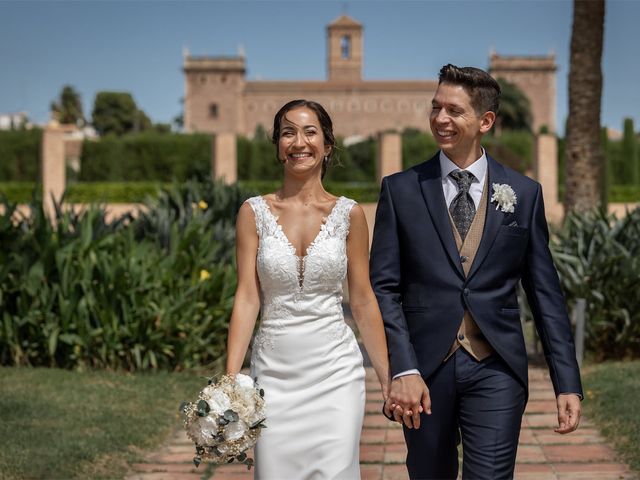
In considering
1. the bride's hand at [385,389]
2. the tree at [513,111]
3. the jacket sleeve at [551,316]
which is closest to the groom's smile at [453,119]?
the jacket sleeve at [551,316]

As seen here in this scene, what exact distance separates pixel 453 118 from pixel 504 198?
310 millimetres

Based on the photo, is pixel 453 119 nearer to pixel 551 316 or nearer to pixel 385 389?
pixel 551 316

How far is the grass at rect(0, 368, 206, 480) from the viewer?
4.83m

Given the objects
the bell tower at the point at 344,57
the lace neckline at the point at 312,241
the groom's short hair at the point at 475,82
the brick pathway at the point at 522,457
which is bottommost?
the brick pathway at the point at 522,457

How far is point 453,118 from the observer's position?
2.94m

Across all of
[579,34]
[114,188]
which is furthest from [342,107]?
[579,34]

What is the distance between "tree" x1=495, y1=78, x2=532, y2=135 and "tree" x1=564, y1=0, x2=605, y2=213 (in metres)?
53.6

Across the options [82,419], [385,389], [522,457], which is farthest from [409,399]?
[82,419]

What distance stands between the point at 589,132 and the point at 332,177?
88.3 ft

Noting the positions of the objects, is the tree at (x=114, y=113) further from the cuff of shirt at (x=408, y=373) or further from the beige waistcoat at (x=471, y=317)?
the cuff of shirt at (x=408, y=373)

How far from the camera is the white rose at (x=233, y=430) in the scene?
272cm

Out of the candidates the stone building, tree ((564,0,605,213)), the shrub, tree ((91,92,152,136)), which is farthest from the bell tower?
tree ((564,0,605,213))

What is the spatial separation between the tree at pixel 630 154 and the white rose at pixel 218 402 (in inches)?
1404

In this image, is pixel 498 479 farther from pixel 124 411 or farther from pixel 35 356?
pixel 35 356
